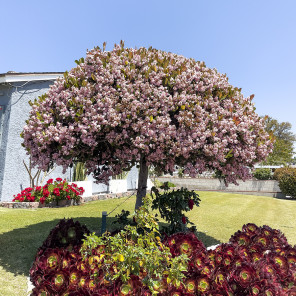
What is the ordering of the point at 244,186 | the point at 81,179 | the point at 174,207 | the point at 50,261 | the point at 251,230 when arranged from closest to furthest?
the point at 50,261
the point at 251,230
the point at 174,207
the point at 81,179
the point at 244,186

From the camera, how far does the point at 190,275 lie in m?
3.90

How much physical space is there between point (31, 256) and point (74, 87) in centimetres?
395

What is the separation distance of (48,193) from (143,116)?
949 cm

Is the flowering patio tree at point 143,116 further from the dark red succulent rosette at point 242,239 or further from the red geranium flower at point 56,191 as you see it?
the red geranium flower at point 56,191

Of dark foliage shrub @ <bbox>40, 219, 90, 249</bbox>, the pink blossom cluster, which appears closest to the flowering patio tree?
the pink blossom cluster

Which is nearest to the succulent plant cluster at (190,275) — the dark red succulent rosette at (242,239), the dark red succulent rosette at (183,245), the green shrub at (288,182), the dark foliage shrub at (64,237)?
the dark red succulent rosette at (183,245)

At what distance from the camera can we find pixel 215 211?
45.2ft

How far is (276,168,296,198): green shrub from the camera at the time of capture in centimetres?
2370

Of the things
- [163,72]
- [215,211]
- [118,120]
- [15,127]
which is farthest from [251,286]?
[15,127]

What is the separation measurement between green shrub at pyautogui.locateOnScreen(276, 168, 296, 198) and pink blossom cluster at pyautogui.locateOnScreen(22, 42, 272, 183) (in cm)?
2026

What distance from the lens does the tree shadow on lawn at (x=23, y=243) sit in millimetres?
5613

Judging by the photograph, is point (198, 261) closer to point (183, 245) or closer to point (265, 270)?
point (183, 245)

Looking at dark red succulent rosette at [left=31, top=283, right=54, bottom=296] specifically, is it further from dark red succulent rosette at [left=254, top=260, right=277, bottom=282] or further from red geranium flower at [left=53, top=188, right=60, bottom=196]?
red geranium flower at [left=53, top=188, right=60, bottom=196]

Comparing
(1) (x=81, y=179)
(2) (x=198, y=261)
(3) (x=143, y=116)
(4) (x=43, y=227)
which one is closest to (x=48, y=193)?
(1) (x=81, y=179)
